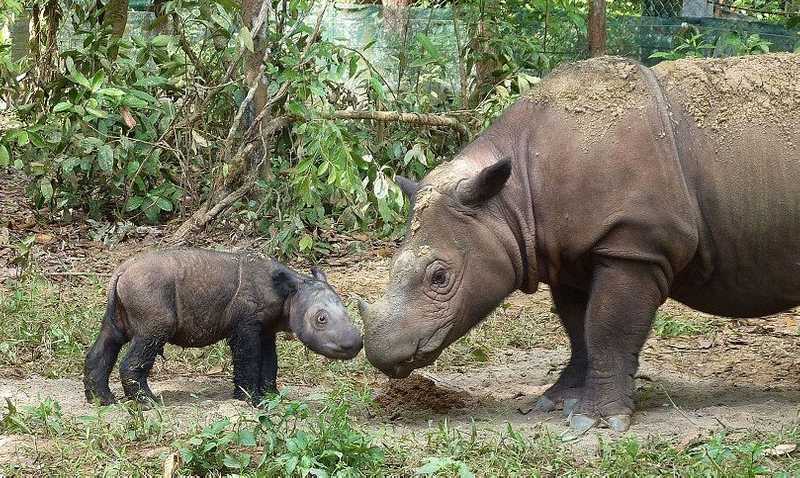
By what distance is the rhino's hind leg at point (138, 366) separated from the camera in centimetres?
598

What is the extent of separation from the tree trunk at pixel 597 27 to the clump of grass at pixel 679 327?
4107 millimetres

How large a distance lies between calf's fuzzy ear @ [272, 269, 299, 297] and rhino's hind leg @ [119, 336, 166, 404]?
692 mm

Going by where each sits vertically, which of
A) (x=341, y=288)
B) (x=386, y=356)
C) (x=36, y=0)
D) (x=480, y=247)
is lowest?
(x=341, y=288)

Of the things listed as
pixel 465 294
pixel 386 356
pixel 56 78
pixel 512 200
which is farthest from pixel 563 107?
pixel 56 78

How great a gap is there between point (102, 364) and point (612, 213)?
109 inches

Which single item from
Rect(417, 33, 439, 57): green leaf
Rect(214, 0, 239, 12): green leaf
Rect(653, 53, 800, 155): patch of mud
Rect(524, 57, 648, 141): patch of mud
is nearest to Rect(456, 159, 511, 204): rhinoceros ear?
Rect(524, 57, 648, 141): patch of mud

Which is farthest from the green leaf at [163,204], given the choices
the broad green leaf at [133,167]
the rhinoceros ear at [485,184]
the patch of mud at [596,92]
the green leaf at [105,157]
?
the rhinoceros ear at [485,184]

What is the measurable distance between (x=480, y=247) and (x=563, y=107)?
85cm

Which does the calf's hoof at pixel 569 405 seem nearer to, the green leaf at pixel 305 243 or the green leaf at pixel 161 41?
the green leaf at pixel 305 243

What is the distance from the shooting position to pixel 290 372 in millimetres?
6918

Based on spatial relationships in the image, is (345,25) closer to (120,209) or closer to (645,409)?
(120,209)

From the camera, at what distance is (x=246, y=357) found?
617 cm

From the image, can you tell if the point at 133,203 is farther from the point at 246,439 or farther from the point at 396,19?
the point at 246,439

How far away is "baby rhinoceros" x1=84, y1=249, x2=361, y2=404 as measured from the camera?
237 inches
